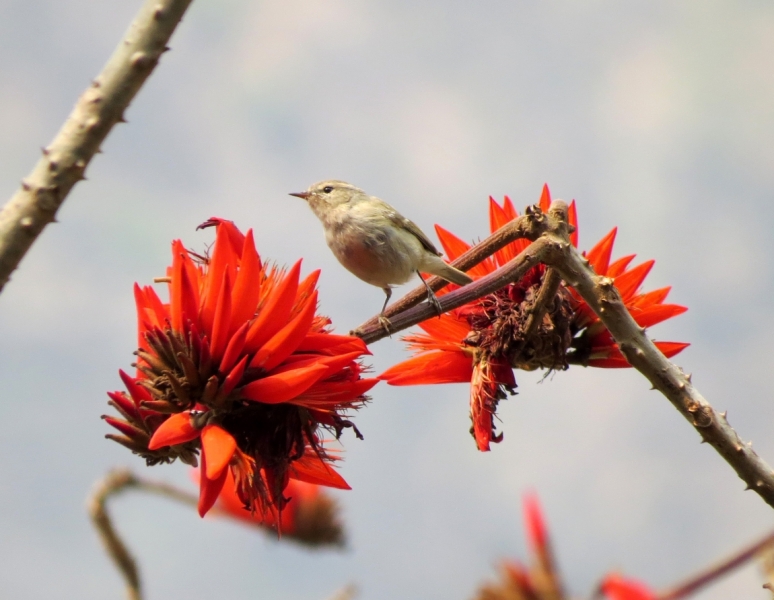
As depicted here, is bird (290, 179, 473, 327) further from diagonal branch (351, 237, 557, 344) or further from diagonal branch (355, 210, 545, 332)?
diagonal branch (351, 237, 557, 344)

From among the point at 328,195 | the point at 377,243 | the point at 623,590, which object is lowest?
the point at 623,590

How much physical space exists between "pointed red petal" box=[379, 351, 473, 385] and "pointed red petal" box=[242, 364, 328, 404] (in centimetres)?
45

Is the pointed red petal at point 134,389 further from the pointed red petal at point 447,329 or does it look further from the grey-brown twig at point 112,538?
the grey-brown twig at point 112,538

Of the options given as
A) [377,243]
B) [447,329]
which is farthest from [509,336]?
[377,243]

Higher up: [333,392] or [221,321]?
[221,321]

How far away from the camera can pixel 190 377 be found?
88.1 inches

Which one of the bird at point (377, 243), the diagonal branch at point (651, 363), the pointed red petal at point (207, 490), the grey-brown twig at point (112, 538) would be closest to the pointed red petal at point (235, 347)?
the pointed red petal at point (207, 490)

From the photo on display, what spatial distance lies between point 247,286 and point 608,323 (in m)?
0.94

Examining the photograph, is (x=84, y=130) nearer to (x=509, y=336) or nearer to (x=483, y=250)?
(x=483, y=250)

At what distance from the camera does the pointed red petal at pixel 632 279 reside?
284 cm

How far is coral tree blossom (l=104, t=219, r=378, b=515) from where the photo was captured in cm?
211

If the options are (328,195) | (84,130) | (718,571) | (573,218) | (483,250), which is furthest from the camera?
(328,195)

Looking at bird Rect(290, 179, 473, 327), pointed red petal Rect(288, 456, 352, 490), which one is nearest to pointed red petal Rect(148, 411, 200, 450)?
pointed red petal Rect(288, 456, 352, 490)

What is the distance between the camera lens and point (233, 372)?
2.17 m
